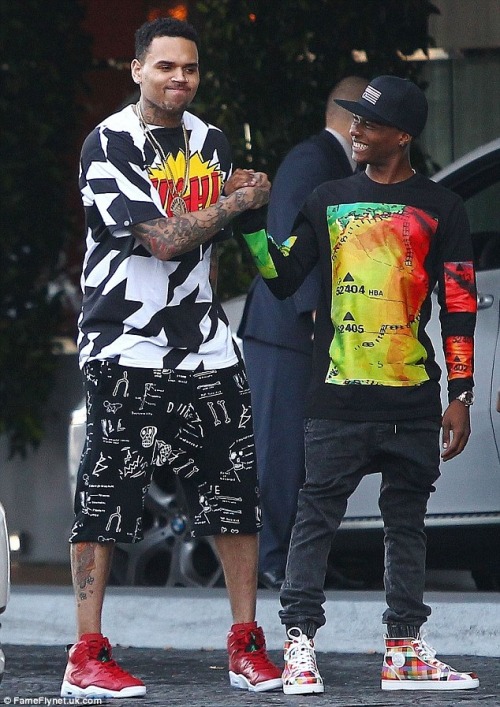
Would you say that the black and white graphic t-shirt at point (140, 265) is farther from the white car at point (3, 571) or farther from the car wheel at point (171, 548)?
the car wheel at point (171, 548)

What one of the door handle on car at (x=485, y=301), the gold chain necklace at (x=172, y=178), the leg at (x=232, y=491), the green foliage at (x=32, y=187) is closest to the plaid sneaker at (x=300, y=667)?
the leg at (x=232, y=491)

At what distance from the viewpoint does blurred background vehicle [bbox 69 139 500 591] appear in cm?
620

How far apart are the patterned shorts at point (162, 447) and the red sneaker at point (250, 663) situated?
0.29 m

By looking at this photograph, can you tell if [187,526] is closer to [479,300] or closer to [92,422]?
[479,300]

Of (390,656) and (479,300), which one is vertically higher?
(479,300)

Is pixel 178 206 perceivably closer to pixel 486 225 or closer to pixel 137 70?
pixel 137 70

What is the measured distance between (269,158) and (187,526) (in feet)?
6.20

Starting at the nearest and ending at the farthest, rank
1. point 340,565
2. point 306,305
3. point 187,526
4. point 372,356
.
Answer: point 372,356 → point 306,305 → point 187,526 → point 340,565

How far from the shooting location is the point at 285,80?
7953mm

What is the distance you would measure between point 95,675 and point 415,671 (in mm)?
876

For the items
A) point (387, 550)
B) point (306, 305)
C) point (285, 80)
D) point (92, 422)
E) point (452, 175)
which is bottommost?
point (387, 550)

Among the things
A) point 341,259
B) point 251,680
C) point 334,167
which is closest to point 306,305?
point 334,167

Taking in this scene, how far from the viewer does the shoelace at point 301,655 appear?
4.77 meters

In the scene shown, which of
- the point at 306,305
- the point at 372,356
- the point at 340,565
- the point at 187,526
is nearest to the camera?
the point at 372,356
